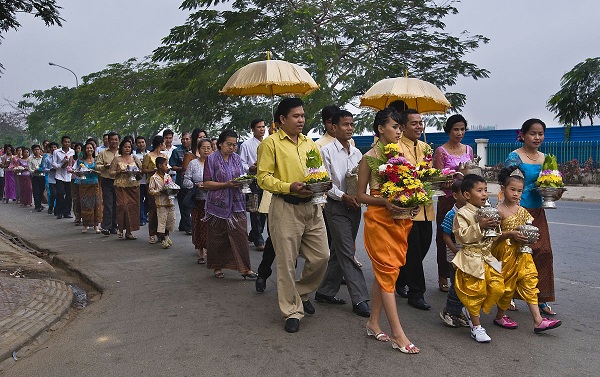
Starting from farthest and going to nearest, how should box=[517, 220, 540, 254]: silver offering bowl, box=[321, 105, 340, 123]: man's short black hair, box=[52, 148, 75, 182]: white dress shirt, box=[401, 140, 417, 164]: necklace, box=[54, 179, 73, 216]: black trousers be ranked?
box=[54, 179, 73, 216]: black trousers < box=[52, 148, 75, 182]: white dress shirt < box=[321, 105, 340, 123]: man's short black hair < box=[401, 140, 417, 164]: necklace < box=[517, 220, 540, 254]: silver offering bowl

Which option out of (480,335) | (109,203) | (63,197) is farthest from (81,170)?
(480,335)

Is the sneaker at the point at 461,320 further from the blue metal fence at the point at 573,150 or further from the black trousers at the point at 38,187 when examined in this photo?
the blue metal fence at the point at 573,150

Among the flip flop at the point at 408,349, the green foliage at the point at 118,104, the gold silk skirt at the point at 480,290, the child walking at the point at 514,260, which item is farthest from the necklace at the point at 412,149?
the green foliage at the point at 118,104

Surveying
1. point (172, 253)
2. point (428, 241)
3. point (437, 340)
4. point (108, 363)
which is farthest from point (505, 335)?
point (172, 253)

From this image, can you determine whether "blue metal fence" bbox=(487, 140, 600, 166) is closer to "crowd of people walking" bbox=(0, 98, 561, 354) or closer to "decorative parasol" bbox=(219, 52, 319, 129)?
"decorative parasol" bbox=(219, 52, 319, 129)

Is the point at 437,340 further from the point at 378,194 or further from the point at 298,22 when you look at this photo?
the point at 298,22

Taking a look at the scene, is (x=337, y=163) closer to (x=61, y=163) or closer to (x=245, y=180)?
(x=245, y=180)

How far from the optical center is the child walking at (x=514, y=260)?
17.6 ft

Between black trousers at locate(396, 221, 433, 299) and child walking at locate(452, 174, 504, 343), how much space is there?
0.95 metres

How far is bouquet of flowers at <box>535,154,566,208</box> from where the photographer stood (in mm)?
5762

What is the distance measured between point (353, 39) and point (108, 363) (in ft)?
69.8

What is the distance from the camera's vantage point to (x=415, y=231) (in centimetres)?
646

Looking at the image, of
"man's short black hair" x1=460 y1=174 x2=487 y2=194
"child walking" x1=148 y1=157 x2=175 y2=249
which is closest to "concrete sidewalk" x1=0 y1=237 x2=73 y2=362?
"child walking" x1=148 y1=157 x2=175 y2=249

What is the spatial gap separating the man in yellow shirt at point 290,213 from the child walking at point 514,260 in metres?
1.54
